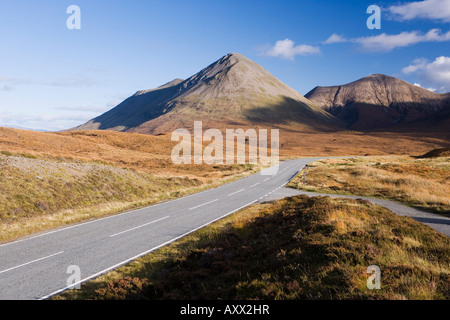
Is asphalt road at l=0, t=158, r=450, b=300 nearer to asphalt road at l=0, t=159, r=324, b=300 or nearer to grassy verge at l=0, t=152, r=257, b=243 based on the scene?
asphalt road at l=0, t=159, r=324, b=300

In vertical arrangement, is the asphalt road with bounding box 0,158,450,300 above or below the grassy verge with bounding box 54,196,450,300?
below

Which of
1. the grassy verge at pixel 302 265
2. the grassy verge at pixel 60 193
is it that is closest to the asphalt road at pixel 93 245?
the grassy verge at pixel 302 265

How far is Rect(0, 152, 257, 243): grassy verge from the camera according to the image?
16.4 m

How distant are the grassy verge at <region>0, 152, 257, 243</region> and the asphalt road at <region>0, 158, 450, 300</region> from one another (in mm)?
1949

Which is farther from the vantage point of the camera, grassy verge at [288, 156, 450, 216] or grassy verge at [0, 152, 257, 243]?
grassy verge at [288, 156, 450, 216]

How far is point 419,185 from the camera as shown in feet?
90.0

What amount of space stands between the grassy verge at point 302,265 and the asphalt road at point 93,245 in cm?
96

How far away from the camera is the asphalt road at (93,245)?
8.70 meters

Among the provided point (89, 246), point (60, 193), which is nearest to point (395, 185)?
point (89, 246)

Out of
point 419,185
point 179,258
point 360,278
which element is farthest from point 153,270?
point 419,185

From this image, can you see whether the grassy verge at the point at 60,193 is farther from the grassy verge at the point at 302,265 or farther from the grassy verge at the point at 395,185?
the grassy verge at the point at 395,185

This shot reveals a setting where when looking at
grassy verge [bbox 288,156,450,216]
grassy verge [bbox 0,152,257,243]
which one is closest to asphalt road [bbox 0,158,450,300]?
grassy verge [bbox 0,152,257,243]
